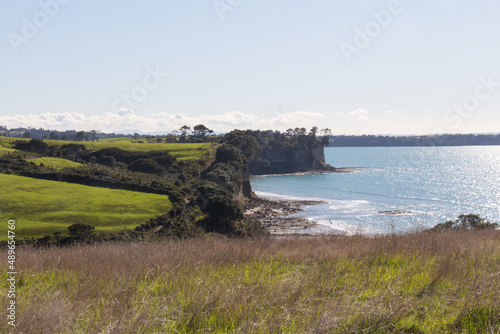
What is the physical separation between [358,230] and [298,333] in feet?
21.0

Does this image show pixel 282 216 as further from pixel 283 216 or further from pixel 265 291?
pixel 265 291

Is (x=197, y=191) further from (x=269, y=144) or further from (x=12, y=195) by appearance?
(x=269, y=144)

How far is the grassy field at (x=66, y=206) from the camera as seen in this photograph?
29797mm

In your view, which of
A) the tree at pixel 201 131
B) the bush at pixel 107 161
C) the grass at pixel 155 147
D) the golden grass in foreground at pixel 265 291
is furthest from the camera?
the tree at pixel 201 131

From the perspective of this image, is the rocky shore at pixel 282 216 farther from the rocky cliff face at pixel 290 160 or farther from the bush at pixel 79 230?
the rocky cliff face at pixel 290 160

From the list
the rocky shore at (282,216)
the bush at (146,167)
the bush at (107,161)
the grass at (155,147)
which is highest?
the grass at (155,147)

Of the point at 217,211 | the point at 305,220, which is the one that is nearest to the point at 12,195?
the point at 217,211

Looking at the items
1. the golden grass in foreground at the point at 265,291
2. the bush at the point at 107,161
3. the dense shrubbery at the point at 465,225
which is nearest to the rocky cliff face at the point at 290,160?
the bush at the point at 107,161

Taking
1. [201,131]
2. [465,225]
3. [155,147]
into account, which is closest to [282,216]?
[155,147]

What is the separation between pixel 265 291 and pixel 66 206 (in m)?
35.0

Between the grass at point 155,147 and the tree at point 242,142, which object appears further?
the tree at point 242,142

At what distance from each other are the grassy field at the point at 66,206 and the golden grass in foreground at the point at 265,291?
25.5m

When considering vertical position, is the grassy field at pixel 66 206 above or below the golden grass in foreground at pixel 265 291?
below

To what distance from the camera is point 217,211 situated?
41688mm
